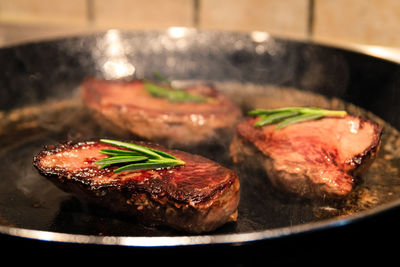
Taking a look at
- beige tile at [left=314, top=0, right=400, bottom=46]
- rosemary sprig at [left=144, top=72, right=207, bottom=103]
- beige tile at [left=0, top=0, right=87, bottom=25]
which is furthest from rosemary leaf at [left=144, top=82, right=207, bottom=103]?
beige tile at [left=0, top=0, right=87, bottom=25]

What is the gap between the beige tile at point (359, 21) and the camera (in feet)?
10.5

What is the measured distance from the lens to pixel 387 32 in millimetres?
3236

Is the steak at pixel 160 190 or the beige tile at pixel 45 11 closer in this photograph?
the steak at pixel 160 190

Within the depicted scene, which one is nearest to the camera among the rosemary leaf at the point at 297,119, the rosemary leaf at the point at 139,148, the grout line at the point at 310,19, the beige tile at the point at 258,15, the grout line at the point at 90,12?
the rosemary leaf at the point at 139,148

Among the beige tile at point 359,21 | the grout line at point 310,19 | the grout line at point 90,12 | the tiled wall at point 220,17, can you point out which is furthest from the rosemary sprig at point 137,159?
the grout line at point 90,12

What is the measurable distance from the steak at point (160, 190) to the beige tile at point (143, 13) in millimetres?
2839

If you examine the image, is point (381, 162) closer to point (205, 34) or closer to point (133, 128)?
point (133, 128)

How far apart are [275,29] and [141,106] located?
2.09 meters

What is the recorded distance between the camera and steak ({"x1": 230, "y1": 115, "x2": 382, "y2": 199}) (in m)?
1.62

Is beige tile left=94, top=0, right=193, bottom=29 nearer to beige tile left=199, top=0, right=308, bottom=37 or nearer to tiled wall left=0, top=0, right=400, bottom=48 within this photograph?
tiled wall left=0, top=0, right=400, bottom=48

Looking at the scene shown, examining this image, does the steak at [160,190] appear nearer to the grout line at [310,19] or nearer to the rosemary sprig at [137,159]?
the rosemary sprig at [137,159]

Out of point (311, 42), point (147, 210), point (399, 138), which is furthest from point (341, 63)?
point (147, 210)

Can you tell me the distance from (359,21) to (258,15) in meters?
0.93

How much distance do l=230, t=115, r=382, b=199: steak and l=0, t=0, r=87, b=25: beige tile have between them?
127 inches
